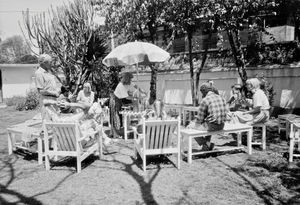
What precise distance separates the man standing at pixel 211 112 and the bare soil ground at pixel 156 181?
70cm

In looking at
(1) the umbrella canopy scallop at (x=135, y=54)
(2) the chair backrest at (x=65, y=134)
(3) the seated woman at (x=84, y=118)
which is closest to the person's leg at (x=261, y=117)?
(1) the umbrella canopy scallop at (x=135, y=54)

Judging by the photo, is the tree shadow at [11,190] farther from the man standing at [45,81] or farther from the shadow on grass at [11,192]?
the man standing at [45,81]

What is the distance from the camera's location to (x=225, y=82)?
12758 mm

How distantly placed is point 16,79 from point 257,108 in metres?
21.7

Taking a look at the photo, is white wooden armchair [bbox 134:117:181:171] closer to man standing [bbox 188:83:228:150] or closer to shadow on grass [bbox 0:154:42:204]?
man standing [bbox 188:83:228:150]

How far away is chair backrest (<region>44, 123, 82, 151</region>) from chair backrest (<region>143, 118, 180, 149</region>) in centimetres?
121

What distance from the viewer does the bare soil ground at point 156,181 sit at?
13.5 feet

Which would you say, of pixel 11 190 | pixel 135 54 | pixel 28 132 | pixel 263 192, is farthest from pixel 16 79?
pixel 263 192

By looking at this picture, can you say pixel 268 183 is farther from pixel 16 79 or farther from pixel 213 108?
pixel 16 79

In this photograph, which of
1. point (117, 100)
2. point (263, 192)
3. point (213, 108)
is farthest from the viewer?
point (117, 100)

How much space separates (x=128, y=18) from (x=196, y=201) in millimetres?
9460

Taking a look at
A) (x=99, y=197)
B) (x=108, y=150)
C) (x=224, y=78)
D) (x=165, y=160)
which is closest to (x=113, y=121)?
(x=108, y=150)

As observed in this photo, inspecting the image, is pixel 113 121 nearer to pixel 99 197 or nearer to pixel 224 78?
pixel 99 197

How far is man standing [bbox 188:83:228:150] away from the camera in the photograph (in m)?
5.61
